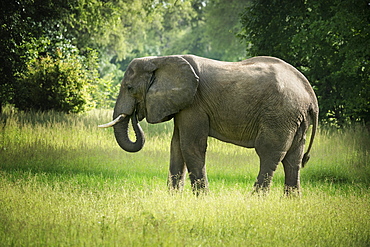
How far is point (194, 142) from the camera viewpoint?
31.0ft

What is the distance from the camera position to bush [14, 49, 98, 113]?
68.9 feet

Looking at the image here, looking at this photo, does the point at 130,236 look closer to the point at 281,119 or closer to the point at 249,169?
the point at 281,119

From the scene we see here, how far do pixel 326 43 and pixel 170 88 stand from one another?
1006cm

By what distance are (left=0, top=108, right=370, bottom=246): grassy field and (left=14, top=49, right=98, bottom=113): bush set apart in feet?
20.4

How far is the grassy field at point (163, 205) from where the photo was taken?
7.05 m

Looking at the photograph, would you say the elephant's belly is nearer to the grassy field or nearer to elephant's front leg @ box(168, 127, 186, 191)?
elephant's front leg @ box(168, 127, 186, 191)

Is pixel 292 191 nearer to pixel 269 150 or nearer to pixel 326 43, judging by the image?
pixel 269 150

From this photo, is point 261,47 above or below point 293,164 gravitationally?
above

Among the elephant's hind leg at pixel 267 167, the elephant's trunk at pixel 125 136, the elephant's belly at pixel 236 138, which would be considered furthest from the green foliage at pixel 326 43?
the elephant's trunk at pixel 125 136

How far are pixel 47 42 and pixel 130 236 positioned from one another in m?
17.8

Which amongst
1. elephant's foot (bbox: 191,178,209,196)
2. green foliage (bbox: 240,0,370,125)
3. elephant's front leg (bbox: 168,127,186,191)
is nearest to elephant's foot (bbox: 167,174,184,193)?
elephant's front leg (bbox: 168,127,186,191)

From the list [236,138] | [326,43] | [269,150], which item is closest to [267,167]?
[269,150]

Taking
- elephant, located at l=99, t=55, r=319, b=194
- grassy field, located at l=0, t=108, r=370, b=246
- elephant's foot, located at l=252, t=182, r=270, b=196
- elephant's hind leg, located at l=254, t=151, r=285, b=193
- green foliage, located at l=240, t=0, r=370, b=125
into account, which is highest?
green foliage, located at l=240, t=0, r=370, b=125

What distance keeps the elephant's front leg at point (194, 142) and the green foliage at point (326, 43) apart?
7571mm
